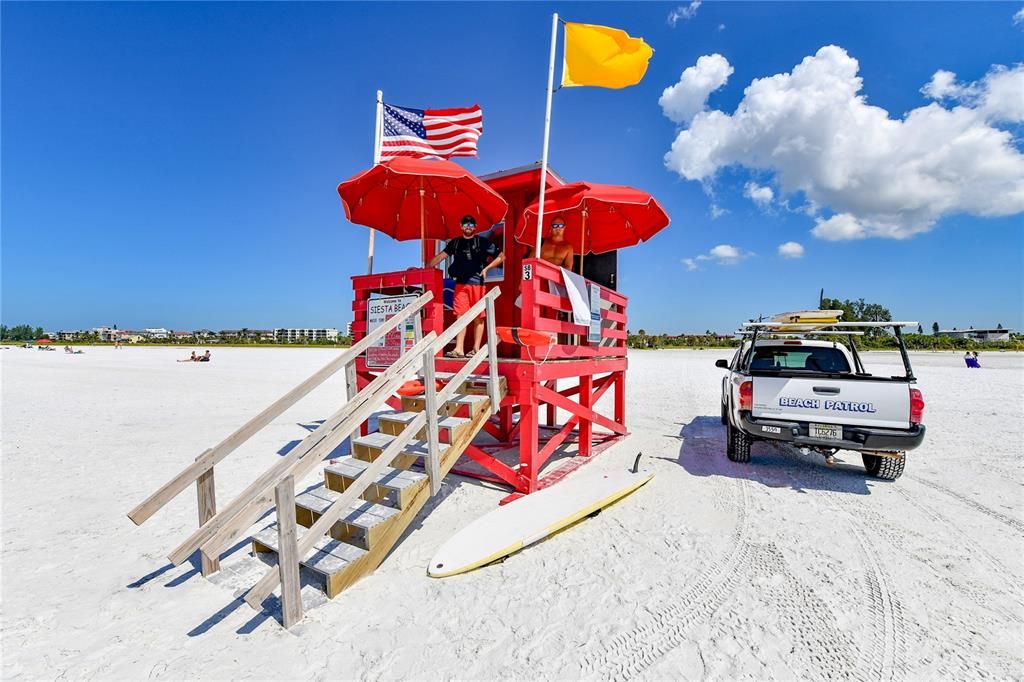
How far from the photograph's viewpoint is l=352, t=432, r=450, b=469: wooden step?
14.4ft

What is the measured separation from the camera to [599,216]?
316 inches

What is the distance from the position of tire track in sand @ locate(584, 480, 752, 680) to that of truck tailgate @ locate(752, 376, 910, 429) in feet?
8.19

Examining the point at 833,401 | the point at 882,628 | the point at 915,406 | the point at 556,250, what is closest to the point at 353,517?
the point at 882,628

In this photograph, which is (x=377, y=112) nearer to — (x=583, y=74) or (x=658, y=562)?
(x=583, y=74)

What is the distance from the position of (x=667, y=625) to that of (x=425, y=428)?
285cm

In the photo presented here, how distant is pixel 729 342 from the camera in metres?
59.7

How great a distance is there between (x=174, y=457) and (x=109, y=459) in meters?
0.94

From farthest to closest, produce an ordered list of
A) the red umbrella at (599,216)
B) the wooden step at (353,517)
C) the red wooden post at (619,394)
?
the red wooden post at (619,394), the red umbrella at (599,216), the wooden step at (353,517)

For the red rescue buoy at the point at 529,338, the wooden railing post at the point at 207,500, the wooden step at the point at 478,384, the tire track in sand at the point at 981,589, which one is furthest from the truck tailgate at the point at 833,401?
the wooden railing post at the point at 207,500

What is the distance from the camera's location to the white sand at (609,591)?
2.65 m

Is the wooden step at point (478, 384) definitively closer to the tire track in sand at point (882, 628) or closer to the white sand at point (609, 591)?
the white sand at point (609, 591)

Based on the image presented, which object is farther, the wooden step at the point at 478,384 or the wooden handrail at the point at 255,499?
the wooden step at the point at 478,384

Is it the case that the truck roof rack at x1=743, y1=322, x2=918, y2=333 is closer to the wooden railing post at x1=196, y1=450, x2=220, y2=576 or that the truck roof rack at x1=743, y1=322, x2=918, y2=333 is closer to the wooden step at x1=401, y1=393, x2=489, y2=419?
the wooden step at x1=401, y1=393, x2=489, y2=419

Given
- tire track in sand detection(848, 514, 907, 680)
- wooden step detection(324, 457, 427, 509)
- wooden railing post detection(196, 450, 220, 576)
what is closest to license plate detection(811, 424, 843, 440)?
tire track in sand detection(848, 514, 907, 680)
